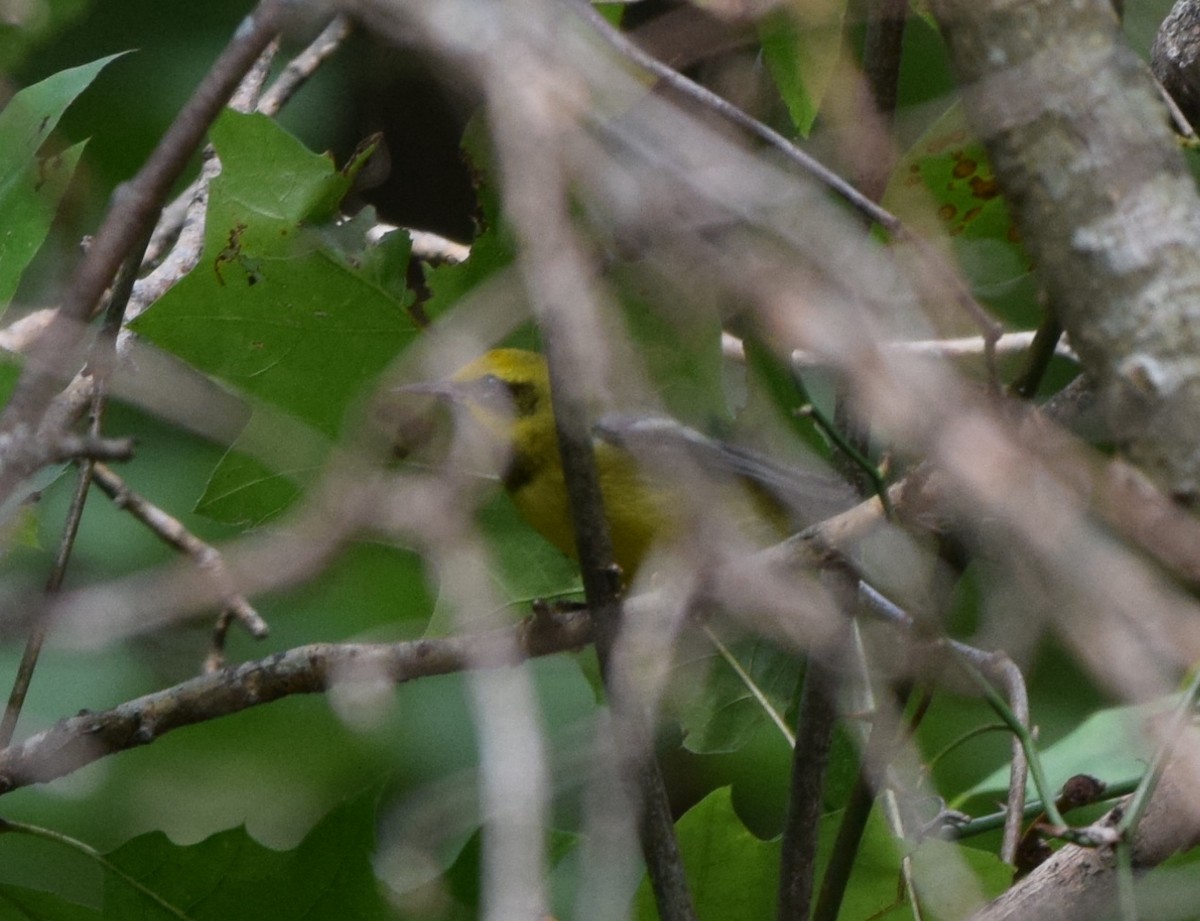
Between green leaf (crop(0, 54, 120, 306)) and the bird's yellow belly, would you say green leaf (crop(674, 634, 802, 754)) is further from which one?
green leaf (crop(0, 54, 120, 306))

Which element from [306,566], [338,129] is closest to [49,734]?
[306,566]

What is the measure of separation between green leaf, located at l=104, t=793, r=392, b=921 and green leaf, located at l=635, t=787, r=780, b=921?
1.54 ft

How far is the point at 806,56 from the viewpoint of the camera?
94.9 inches

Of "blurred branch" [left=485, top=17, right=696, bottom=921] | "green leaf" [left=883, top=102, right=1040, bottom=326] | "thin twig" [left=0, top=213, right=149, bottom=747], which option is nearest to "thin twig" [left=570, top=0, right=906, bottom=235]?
"blurred branch" [left=485, top=17, right=696, bottom=921]

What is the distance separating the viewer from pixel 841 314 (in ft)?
3.41

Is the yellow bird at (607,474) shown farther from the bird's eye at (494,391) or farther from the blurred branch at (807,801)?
the blurred branch at (807,801)

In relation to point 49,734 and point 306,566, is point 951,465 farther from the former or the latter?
point 49,734

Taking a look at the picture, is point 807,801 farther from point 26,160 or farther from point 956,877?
point 26,160

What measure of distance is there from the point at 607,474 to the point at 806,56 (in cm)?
125

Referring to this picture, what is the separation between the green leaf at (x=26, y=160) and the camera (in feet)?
7.00

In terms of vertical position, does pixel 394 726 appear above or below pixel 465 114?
below

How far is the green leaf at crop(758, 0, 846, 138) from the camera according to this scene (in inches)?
92.2

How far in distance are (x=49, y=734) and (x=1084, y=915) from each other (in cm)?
162

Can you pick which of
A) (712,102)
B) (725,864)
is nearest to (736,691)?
(725,864)
